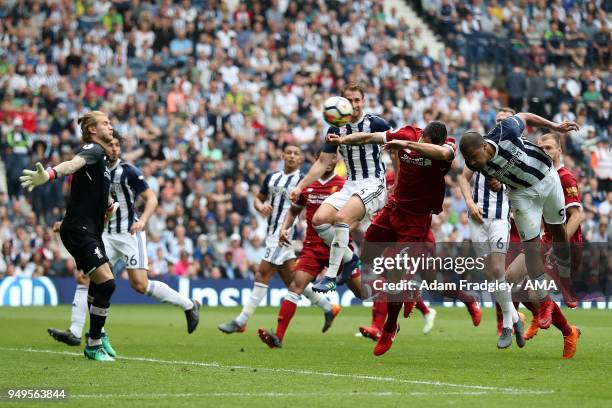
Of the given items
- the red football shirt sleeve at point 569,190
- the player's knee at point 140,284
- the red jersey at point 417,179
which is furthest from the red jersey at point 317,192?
the red football shirt sleeve at point 569,190

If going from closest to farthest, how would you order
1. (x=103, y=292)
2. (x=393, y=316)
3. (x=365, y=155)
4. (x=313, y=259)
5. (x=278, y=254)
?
(x=103, y=292)
(x=393, y=316)
(x=365, y=155)
(x=313, y=259)
(x=278, y=254)

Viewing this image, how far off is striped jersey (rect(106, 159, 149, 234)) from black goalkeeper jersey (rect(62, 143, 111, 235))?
2.27 metres

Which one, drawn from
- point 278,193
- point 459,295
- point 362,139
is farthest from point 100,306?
point 459,295

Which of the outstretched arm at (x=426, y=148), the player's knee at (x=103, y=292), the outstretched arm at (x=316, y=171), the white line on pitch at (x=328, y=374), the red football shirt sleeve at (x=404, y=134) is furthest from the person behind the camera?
the outstretched arm at (x=316, y=171)

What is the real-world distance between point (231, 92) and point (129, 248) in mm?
14439

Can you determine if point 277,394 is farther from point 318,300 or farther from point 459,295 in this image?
point 318,300

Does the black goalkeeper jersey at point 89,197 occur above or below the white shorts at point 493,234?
above

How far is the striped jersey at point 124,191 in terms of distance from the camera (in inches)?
560

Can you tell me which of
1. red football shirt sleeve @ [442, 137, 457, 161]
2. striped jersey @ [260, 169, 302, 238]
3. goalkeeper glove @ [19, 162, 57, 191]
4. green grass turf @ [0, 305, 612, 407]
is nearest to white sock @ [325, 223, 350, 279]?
green grass turf @ [0, 305, 612, 407]

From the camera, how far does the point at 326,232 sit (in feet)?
45.9

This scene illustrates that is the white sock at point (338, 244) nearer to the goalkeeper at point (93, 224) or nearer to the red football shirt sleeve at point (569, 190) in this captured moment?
the red football shirt sleeve at point (569, 190)

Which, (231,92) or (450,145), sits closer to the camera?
(450,145)

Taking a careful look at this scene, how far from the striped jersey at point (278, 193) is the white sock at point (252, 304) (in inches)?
33.1

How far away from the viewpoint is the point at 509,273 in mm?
13312
